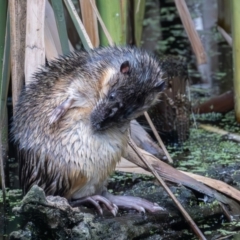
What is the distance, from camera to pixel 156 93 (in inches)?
181

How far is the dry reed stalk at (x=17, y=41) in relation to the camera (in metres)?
4.89

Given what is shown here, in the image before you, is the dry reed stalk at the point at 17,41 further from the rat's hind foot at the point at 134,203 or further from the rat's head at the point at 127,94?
the rat's hind foot at the point at 134,203

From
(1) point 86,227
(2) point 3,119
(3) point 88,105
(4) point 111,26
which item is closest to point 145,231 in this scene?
(1) point 86,227

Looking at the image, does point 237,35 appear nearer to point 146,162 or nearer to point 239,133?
point 239,133

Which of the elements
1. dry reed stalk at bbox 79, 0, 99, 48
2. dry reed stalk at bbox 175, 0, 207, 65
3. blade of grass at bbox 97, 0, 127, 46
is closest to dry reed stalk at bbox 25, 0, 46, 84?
dry reed stalk at bbox 79, 0, 99, 48

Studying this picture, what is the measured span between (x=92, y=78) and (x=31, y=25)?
1.75 ft

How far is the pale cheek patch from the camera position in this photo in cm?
454

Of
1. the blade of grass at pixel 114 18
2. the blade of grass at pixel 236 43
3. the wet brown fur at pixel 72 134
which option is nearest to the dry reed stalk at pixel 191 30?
the blade of grass at pixel 236 43

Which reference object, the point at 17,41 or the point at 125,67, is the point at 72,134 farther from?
the point at 17,41

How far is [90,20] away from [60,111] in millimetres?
957

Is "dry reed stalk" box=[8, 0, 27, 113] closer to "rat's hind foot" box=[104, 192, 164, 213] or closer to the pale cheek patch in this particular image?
the pale cheek patch

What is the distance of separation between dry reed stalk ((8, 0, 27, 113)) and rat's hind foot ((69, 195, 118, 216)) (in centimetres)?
77

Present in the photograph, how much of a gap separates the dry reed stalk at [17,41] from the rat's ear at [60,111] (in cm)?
52

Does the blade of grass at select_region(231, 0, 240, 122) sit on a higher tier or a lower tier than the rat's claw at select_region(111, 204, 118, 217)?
higher
